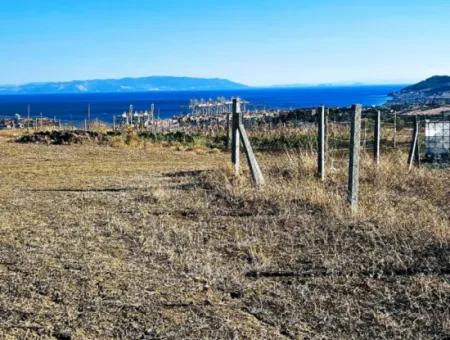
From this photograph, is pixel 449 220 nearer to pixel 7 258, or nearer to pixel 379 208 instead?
pixel 379 208

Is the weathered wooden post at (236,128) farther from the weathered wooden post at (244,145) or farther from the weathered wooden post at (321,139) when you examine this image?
the weathered wooden post at (321,139)

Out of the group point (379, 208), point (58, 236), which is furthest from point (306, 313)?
point (379, 208)

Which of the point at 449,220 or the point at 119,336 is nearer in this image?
the point at 119,336

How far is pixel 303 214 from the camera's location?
8742 mm

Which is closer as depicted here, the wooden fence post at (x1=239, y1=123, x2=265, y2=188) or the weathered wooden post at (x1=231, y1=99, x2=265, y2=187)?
the wooden fence post at (x1=239, y1=123, x2=265, y2=188)

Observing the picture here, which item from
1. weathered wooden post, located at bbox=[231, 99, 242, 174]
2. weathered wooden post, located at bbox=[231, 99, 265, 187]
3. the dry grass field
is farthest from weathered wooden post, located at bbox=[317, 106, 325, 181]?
weathered wooden post, located at bbox=[231, 99, 242, 174]

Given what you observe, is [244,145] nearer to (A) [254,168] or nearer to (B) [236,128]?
(A) [254,168]

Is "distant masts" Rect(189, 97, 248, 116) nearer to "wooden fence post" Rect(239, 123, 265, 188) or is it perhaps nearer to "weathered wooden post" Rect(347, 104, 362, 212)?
"wooden fence post" Rect(239, 123, 265, 188)

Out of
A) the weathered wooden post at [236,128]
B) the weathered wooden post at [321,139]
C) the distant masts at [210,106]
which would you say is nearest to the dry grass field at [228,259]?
the weathered wooden post at [321,139]

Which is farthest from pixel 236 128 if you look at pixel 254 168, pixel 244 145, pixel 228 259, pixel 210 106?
pixel 210 106

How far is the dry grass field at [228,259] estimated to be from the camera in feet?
15.7

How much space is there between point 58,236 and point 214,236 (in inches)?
70.1

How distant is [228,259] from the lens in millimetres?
6594

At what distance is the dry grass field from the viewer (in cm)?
478
